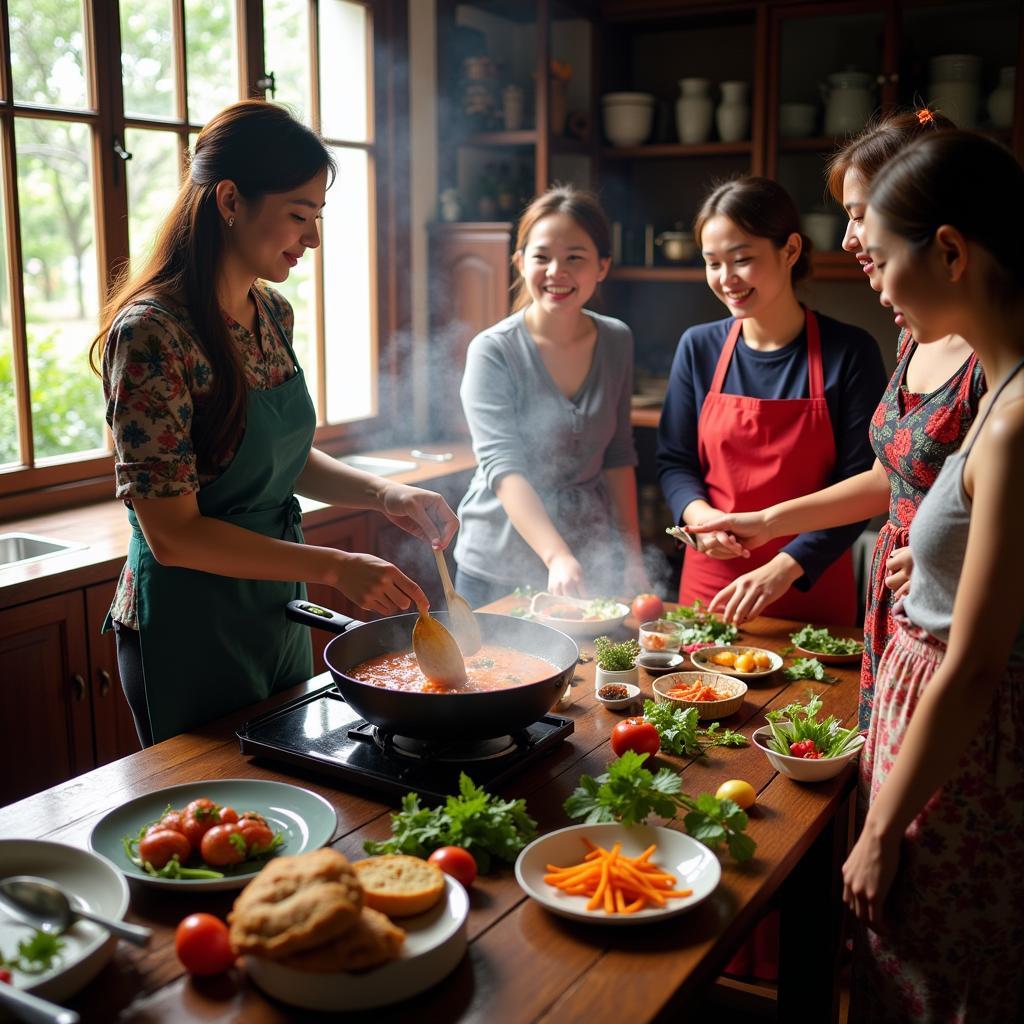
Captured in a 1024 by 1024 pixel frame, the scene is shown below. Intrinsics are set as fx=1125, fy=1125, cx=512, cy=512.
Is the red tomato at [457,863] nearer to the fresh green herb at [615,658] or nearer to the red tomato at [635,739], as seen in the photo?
the red tomato at [635,739]

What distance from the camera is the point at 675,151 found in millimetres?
4684

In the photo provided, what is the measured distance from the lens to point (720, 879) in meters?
1.47

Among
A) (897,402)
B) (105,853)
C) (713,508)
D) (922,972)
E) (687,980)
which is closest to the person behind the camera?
(687,980)

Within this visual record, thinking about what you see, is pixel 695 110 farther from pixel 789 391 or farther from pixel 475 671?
pixel 475 671

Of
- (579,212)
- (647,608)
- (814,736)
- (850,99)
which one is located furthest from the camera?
(850,99)

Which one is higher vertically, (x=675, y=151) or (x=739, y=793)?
(x=675, y=151)

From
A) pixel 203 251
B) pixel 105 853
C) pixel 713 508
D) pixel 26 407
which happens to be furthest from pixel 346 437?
pixel 105 853

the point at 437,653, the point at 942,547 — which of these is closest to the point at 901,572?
the point at 942,547

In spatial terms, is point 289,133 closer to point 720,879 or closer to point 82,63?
point 720,879

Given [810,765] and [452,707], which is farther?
[810,765]

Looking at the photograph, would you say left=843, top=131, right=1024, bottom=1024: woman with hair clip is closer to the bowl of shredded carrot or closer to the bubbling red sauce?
the bowl of shredded carrot

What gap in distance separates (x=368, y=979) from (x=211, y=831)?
1.15 ft

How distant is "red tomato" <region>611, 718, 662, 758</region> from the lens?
1.81m

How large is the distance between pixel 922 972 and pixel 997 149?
3.73 ft
